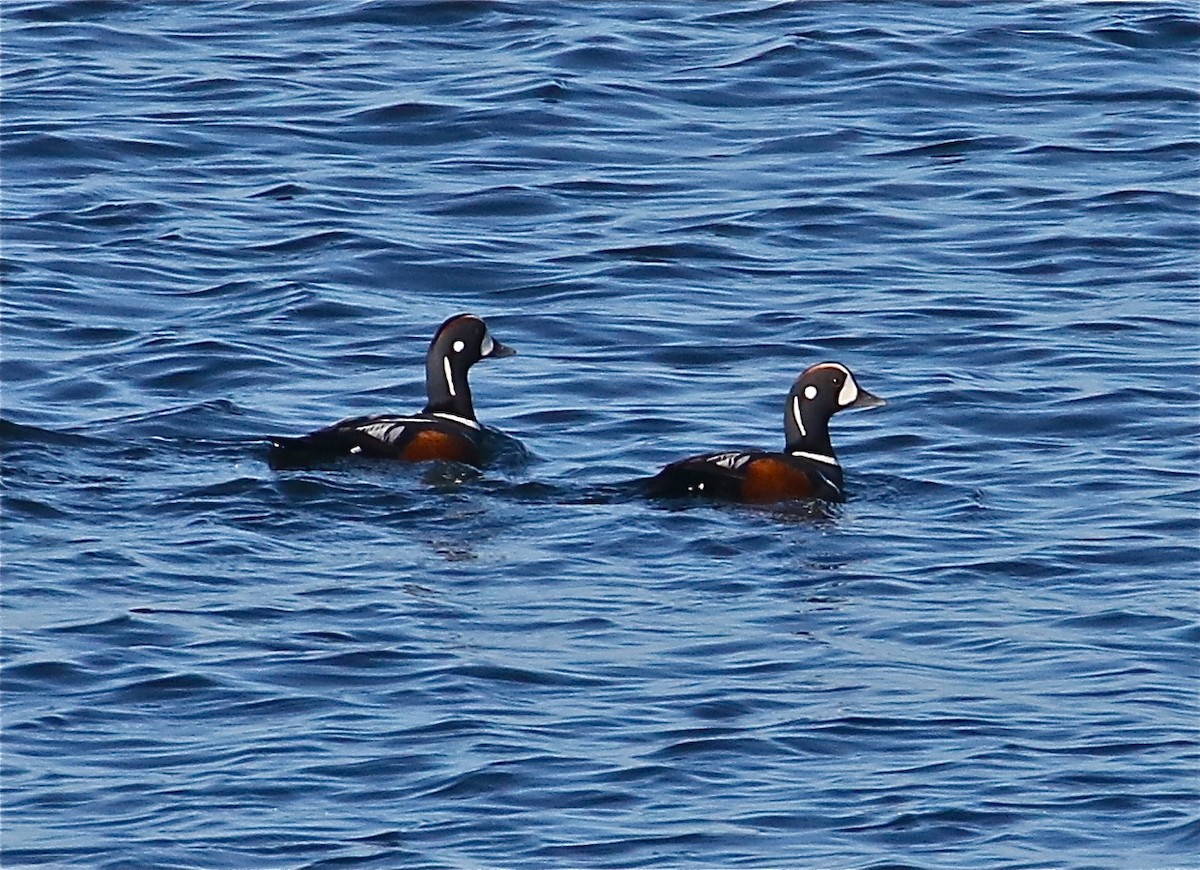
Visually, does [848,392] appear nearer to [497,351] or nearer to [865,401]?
[865,401]

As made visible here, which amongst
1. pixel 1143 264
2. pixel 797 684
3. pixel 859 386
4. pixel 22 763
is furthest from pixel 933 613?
pixel 1143 264

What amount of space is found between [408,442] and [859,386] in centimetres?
226

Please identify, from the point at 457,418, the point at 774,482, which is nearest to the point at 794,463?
the point at 774,482

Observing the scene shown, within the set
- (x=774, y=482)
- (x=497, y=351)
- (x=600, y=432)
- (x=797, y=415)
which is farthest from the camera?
(x=497, y=351)

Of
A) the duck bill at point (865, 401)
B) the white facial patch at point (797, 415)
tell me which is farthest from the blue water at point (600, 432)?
the white facial patch at point (797, 415)

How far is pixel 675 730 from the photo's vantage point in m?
9.30

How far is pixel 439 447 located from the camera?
1273 cm

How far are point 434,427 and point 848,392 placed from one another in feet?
6.41

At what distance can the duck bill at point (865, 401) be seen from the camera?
13245 millimetres

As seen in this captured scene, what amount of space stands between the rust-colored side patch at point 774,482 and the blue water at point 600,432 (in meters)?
0.08

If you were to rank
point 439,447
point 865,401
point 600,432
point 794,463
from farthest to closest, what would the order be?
1. point 600,432
2. point 865,401
3. point 439,447
4. point 794,463

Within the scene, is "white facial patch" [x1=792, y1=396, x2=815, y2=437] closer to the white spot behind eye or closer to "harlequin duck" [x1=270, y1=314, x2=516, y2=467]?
the white spot behind eye

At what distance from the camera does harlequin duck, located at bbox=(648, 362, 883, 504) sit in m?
12.0

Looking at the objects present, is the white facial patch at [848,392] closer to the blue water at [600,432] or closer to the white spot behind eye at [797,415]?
the white spot behind eye at [797,415]
